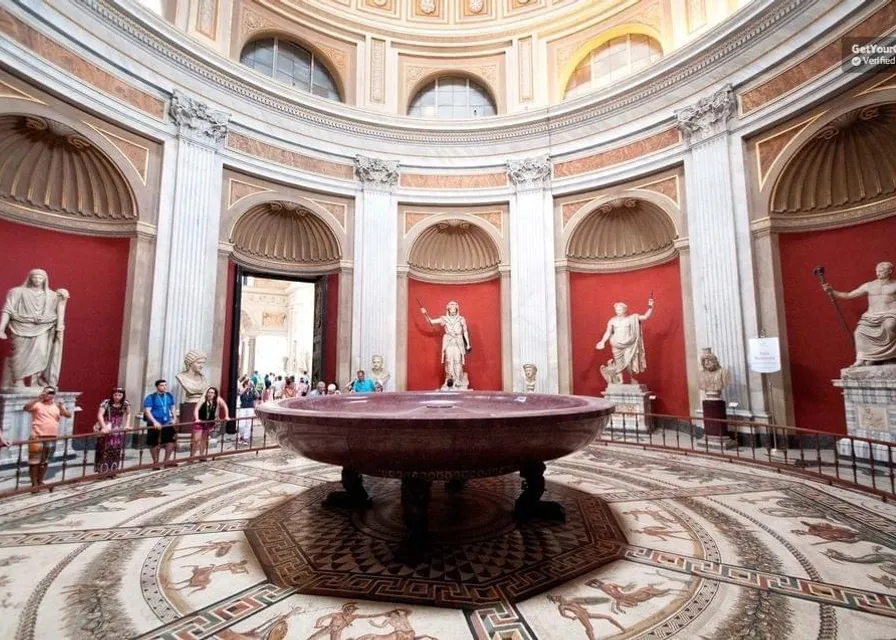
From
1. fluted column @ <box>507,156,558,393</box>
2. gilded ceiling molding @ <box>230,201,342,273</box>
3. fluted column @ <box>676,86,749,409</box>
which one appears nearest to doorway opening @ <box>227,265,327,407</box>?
Answer: gilded ceiling molding @ <box>230,201,342,273</box>

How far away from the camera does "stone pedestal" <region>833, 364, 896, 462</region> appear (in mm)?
5062

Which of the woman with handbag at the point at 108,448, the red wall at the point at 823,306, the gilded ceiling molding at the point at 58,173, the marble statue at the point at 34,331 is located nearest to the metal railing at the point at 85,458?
the woman with handbag at the point at 108,448

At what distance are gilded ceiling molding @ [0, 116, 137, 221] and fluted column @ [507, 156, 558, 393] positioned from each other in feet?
24.4

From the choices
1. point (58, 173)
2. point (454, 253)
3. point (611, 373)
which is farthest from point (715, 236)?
point (58, 173)

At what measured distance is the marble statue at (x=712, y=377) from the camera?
6.68 m

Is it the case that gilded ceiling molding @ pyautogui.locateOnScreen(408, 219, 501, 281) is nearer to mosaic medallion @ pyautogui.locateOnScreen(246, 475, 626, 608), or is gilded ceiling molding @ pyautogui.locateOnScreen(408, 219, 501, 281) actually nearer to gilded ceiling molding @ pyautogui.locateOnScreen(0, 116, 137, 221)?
gilded ceiling molding @ pyautogui.locateOnScreen(0, 116, 137, 221)

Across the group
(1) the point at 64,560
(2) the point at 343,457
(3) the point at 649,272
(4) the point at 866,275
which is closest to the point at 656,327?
(3) the point at 649,272

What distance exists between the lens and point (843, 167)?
6.67m

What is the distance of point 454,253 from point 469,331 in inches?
81.1

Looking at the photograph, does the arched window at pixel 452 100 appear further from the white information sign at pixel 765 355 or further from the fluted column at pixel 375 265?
the white information sign at pixel 765 355

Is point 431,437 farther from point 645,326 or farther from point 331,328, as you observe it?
point 645,326

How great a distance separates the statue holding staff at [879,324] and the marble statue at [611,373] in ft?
11.6

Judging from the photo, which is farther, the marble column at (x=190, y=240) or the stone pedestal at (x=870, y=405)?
the marble column at (x=190, y=240)

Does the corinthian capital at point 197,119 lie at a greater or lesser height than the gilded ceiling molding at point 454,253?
greater
